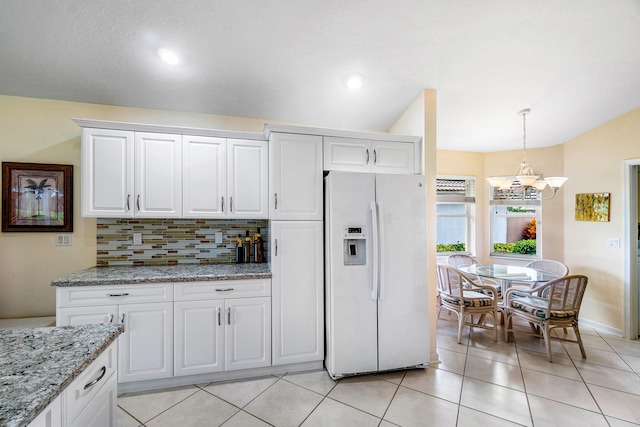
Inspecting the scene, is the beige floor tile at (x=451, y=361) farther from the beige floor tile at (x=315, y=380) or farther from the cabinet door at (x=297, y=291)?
the cabinet door at (x=297, y=291)

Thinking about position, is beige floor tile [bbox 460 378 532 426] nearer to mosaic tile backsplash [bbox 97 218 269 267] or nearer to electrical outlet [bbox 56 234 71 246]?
mosaic tile backsplash [bbox 97 218 269 267]

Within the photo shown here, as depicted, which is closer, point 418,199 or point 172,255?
point 418,199

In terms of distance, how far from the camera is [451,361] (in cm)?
285

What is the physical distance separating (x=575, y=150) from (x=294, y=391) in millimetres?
4697

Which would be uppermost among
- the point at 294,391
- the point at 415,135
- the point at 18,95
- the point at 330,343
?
the point at 18,95

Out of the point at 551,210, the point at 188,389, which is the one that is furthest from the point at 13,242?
the point at 551,210

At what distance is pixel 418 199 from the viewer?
A: 269 centimetres

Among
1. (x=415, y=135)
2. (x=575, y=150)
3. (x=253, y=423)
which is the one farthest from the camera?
(x=575, y=150)

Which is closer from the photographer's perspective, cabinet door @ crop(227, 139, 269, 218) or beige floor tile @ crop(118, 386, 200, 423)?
beige floor tile @ crop(118, 386, 200, 423)

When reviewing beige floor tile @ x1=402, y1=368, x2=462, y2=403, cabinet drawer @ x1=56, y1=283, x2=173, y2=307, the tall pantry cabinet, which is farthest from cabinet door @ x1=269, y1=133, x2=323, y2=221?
beige floor tile @ x1=402, y1=368, x2=462, y2=403

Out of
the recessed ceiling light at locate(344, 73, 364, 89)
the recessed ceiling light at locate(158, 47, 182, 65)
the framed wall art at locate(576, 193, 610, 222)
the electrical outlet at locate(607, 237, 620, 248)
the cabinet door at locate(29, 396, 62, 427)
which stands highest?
the recessed ceiling light at locate(158, 47, 182, 65)

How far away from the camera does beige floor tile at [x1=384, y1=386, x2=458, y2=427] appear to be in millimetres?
2002

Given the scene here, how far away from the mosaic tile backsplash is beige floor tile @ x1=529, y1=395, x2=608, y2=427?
2.63 m

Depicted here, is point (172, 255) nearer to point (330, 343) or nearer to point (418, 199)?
point (330, 343)
